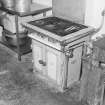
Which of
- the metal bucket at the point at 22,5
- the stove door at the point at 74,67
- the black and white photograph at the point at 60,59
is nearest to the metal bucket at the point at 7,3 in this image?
the black and white photograph at the point at 60,59

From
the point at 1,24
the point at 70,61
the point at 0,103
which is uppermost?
the point at 1,24

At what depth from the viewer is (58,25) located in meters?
2.11

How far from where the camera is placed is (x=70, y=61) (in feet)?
6.58

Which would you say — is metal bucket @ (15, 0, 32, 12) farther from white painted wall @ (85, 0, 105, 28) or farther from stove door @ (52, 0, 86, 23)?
white painted wall @ (85, 0, 105, 28)

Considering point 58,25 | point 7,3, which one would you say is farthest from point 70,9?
point 7,3

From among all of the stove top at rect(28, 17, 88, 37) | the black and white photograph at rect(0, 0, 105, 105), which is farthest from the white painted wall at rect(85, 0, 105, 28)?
the stove top at rect(28, 17, 88, 37)

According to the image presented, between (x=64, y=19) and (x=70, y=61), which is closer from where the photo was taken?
(x=70, y=61)

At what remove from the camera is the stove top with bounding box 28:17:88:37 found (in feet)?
6.41

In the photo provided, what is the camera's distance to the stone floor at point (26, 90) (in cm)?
196

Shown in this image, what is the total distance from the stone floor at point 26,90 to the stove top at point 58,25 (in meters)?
0.67

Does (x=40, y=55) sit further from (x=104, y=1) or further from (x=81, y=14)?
(x=104, y=1)

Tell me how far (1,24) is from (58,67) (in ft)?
4.82

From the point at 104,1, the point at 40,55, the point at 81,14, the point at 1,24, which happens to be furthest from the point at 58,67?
the point at 1,24

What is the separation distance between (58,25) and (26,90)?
83 cm
